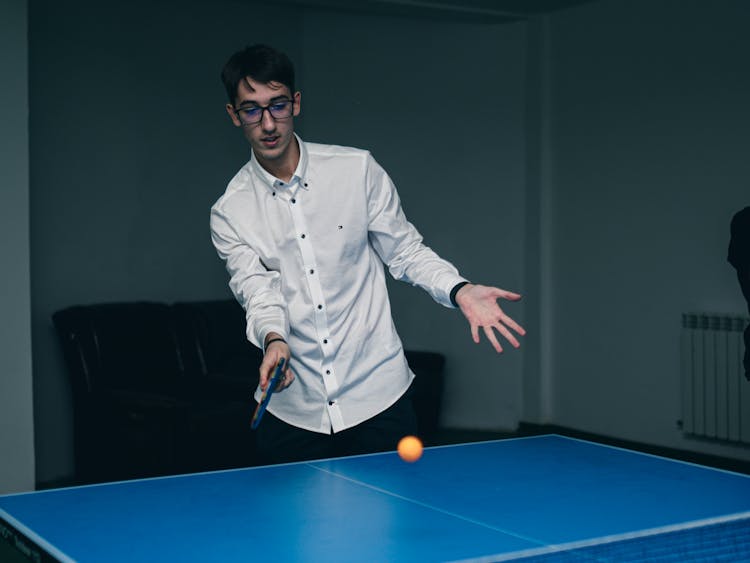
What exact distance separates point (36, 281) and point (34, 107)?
3.26 ft

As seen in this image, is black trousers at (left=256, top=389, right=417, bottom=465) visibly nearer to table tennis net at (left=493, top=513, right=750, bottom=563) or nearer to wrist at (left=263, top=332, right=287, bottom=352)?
wrist at (left=263, top=332, right=287, bottom=352)

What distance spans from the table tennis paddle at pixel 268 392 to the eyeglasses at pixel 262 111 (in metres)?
0.67

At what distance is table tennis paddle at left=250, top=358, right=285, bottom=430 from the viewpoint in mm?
2283

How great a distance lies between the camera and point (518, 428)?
23.6 ft

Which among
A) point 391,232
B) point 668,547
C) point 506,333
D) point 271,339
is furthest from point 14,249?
point 668,547

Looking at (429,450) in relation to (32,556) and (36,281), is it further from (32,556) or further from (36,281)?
(36,281)

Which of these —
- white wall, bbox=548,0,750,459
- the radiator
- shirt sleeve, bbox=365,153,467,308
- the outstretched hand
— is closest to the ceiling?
white wall, bbox=548,0,750,459

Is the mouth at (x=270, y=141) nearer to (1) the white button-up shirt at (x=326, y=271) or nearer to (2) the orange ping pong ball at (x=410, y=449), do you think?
(1) the white button-up shirt at (x=326, y=271)

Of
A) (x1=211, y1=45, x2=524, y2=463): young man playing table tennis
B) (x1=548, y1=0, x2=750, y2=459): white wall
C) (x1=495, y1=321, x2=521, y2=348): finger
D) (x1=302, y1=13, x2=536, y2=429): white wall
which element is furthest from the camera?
(x1=302, y1=13, x2=536, y2=429): white wall

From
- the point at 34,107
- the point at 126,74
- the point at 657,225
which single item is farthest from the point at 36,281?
the point at 657,225

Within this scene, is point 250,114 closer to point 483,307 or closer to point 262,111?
point 262,111

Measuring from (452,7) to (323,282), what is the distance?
4230 millimetres

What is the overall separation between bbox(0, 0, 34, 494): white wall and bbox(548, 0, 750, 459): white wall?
3.58 metres

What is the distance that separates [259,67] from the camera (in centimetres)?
264
